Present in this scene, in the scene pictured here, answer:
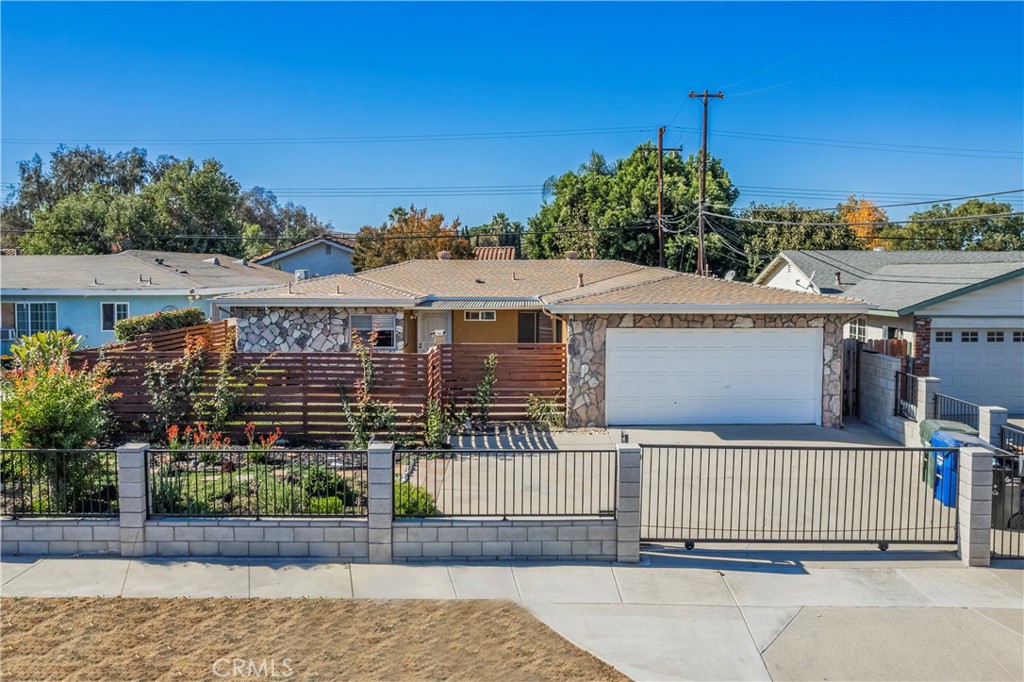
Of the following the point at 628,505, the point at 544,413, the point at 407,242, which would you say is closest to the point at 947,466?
the point at 628,505

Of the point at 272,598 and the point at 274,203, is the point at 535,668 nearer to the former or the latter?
the point at 272,598

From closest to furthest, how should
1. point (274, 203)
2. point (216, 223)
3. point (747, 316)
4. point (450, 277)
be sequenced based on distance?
point (747, 316) → point (450, 277) → point (216, 223) → point (274, 203)

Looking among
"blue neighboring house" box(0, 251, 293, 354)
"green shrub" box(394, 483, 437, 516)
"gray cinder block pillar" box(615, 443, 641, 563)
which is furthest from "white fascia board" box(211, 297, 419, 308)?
"gray cinder block pillar" box(615, 443, 641, 563)

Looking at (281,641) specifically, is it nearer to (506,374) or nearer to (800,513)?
(800,513)

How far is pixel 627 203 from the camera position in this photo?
37.9m

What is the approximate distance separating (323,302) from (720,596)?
13028 mm

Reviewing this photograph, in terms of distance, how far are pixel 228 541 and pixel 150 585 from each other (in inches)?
34.5

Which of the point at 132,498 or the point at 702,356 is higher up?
the point at 702,356

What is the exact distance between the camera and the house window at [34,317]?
2494 cm

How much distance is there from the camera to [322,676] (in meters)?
5.97

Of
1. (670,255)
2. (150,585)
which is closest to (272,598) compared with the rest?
(150,585)

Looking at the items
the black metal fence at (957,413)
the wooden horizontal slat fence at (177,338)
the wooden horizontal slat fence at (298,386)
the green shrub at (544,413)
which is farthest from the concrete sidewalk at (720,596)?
the wooden horizontal slat fence at (177,338)

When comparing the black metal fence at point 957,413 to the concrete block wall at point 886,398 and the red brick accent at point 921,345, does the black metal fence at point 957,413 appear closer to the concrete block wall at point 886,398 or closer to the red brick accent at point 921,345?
the concrete block wall at point 886,398

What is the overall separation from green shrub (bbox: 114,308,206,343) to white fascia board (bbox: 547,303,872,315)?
1120cm
